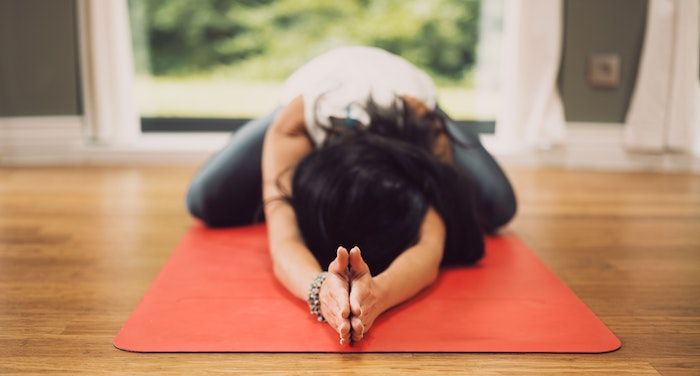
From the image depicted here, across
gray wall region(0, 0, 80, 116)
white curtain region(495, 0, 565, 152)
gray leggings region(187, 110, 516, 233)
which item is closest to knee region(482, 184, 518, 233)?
gray leggings region(187, 110, 516, 233)

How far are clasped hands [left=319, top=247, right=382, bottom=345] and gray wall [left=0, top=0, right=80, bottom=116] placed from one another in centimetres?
240

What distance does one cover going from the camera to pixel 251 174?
2232 millimetres

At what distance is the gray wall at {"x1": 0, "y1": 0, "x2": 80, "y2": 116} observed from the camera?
3.28m

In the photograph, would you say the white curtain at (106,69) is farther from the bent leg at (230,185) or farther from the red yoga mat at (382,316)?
the red yoga mat at (382,316)

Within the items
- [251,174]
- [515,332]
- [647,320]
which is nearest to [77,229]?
[251,174]

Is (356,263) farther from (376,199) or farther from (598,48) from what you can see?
(598,48)

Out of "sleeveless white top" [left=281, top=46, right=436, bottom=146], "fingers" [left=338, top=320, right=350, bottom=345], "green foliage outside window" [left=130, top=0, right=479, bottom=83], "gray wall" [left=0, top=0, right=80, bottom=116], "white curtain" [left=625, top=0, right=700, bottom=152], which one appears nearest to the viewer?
"fingers" [left=338, top=320, right=350, bottom=345]

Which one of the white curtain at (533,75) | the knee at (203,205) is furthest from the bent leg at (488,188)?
the white curtain at (533,75)

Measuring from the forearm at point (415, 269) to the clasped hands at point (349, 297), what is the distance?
7 cm

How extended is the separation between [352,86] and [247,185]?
1.52 feet

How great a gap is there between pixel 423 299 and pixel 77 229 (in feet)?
3.98

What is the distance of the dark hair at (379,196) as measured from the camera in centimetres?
164

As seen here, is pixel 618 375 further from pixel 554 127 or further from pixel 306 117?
pixel 554 127

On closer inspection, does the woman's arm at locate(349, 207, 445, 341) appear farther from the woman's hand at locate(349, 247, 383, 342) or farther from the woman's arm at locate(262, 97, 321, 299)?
the woman's arm at locate(262, 97, 321, 299)
